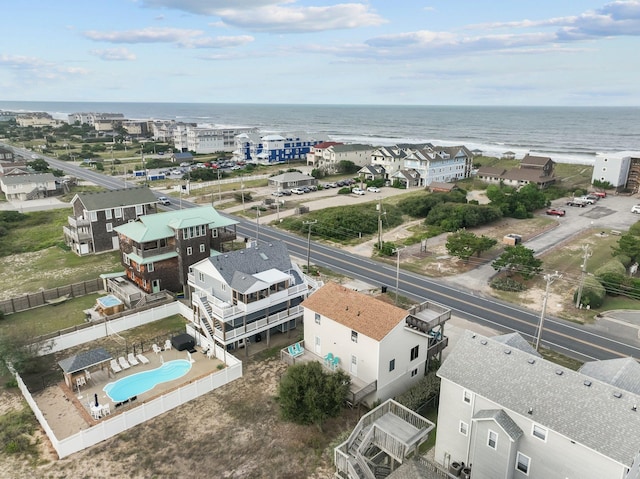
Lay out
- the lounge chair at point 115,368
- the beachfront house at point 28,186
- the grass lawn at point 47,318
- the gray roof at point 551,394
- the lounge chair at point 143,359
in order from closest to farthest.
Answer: the gray roof at point 551,394 → the lounge chair at point 115,368 → the lounge chair at point 143,359 → the grass lawn at point 47,318 → the beachfront house at point 28,186

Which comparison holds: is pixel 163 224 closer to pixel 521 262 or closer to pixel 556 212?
pixel 521 262

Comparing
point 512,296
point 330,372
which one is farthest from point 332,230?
point 330,372

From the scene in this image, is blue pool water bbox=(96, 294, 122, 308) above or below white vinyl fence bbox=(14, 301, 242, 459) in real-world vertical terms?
above

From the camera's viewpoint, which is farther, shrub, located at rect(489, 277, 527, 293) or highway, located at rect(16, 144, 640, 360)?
shrub, located at rect(489, 277, 527, 293)

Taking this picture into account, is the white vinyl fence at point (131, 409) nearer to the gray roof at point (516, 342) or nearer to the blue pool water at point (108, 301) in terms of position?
the blue pool water at point (108, 301)

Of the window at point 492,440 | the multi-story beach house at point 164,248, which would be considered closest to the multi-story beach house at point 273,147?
the multi-story beach house at point 164,248

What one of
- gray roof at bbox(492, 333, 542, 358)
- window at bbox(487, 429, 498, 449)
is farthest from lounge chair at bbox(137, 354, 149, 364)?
gray roof at bbox(492, 333, 542, 358)

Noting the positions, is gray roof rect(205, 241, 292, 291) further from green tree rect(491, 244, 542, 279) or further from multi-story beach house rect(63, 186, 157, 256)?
multi-story beach house rect(63, 186, 157, 256)
